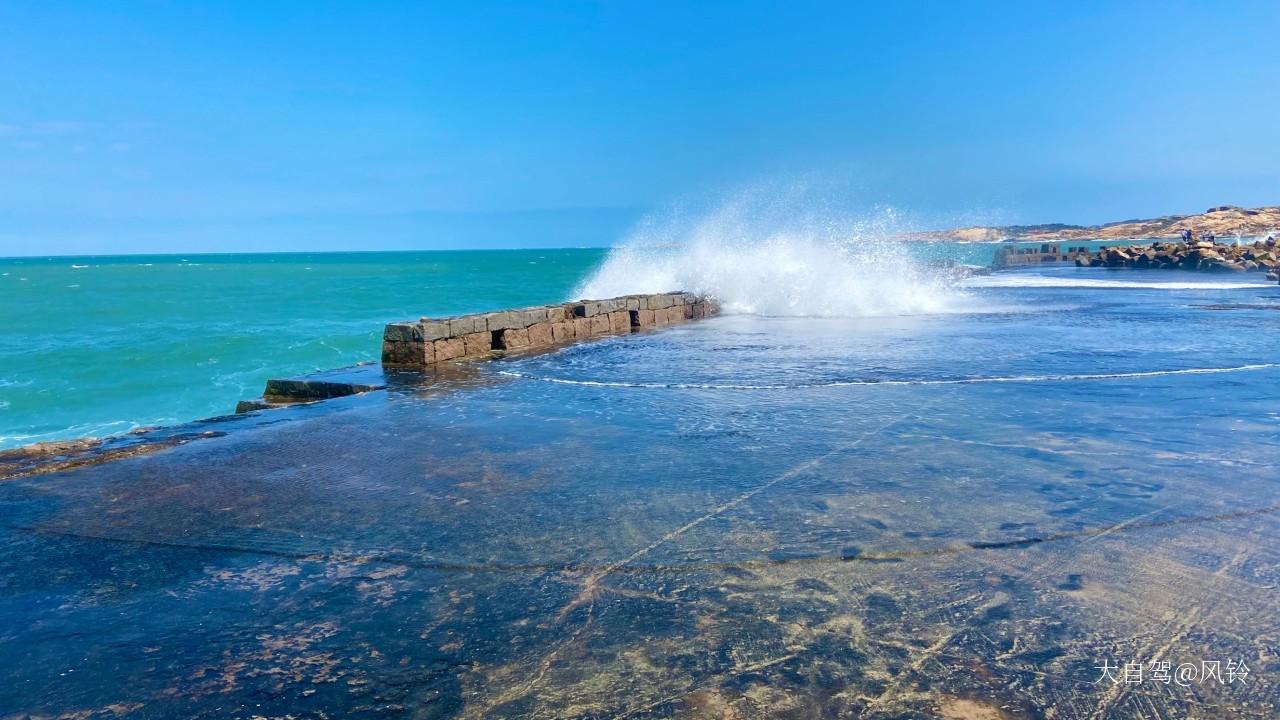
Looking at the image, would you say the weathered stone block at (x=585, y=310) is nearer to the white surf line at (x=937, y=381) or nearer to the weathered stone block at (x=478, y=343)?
the weathered stone block at (x=478, y=343)

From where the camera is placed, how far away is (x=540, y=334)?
12984 millimetres

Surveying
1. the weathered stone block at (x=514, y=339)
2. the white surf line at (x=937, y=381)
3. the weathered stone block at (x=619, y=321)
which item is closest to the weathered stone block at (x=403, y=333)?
the weathered stone block at (x=514, y=339)

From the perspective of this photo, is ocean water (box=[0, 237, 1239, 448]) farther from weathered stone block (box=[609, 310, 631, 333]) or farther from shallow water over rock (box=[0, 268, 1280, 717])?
shallow water over rock (box=[0, 268, 1280, 717])

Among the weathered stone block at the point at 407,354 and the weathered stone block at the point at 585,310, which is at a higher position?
the weathered stone block at the point at 585,310

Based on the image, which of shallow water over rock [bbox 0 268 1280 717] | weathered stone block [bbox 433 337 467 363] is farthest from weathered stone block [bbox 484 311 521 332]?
shallow water over rock [bbox 0 268 1280 717]

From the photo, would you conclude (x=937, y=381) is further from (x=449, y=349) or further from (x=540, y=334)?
(x=540, y=334)

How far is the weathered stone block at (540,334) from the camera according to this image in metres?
12.8

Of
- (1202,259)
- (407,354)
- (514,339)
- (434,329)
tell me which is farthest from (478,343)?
(1202,259)

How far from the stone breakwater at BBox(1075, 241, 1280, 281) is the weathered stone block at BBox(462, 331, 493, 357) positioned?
3184cm

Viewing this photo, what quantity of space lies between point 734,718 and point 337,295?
47.1 meters

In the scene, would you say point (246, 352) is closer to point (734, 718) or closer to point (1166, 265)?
point (734, 718)

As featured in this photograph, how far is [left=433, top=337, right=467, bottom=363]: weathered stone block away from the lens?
1074 cm

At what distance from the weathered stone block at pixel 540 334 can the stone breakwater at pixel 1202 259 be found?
30.4 m

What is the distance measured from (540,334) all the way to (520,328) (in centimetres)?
57
